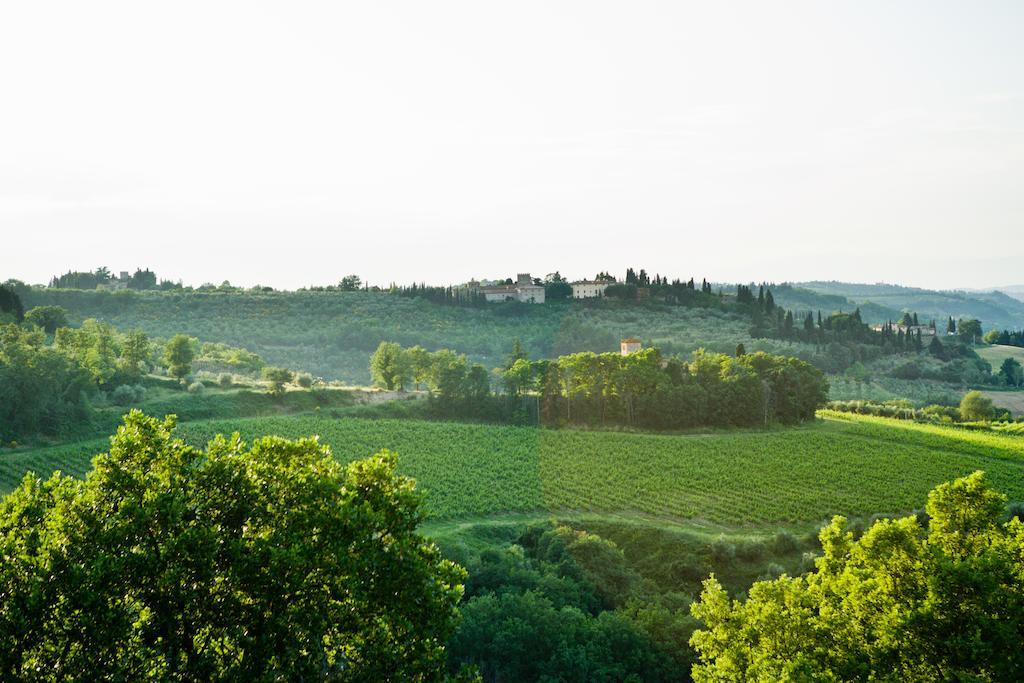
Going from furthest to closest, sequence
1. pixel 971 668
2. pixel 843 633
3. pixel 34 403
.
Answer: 1. pixel 34 403
2. pixel 843 633
3. pixel 971 668

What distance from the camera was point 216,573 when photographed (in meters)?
12.3

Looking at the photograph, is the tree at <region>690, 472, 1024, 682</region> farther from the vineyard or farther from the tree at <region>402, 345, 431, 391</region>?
the tree at <region>402, 345, 431, 391</region>

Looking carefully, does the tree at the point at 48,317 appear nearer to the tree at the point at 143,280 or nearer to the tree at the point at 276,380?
the tree at the point at 276,380

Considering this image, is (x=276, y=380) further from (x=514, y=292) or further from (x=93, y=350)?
(x=514, y=292)

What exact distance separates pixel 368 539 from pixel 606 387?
65304mm

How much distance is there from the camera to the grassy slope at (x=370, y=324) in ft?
435

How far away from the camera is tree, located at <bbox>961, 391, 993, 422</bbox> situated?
83812 mm

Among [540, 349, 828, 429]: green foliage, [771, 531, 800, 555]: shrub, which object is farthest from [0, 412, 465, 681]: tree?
[540, 349, 828, 429]: green foliage

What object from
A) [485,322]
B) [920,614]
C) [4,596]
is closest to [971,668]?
[920,614]

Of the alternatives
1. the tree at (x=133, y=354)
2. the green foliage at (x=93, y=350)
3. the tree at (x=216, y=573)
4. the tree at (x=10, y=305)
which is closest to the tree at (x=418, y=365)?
the tree at (x=133, y=354)

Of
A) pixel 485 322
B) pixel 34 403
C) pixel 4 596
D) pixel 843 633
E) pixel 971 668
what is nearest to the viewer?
pixel 4 596

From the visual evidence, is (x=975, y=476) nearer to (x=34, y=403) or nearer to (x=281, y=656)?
(x=281, y=656)

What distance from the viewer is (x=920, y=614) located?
14602 millimetres

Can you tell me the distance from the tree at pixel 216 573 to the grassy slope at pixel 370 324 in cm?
11321
